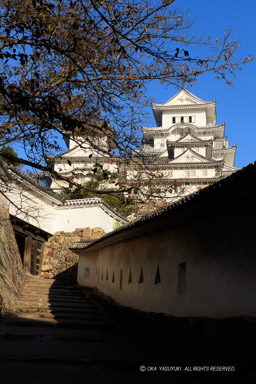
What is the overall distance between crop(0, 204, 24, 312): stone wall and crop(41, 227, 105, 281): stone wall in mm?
6193

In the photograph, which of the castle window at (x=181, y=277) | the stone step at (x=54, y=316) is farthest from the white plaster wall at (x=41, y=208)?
the castle window at (x=181, y=277)

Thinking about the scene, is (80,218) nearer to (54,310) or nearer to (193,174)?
→ (54,310)

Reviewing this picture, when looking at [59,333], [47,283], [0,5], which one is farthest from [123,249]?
[47,283]

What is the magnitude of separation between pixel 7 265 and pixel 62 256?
9.78 metres

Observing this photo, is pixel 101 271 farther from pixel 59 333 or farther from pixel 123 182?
pixel 123 182

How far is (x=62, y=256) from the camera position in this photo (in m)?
23.4

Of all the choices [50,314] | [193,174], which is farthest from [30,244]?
[193,174]

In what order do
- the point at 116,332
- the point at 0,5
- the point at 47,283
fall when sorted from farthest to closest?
the point at 47,283
the point at 116,332
the point at 0,5

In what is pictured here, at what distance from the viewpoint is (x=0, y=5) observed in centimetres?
752

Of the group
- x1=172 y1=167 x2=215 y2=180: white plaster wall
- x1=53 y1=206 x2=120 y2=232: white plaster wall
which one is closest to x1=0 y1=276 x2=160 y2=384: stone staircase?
x1=53 y1=206 x2=120 y2=232: white plaster wall

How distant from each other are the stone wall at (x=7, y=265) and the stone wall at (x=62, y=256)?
6193mm

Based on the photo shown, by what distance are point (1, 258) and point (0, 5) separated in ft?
26.3

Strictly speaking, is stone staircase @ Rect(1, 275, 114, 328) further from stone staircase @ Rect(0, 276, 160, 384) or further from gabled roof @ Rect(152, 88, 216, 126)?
gabled roof @ Rect(152, 88, 216, 126)

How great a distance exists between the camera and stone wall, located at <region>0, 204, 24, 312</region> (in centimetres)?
1165
